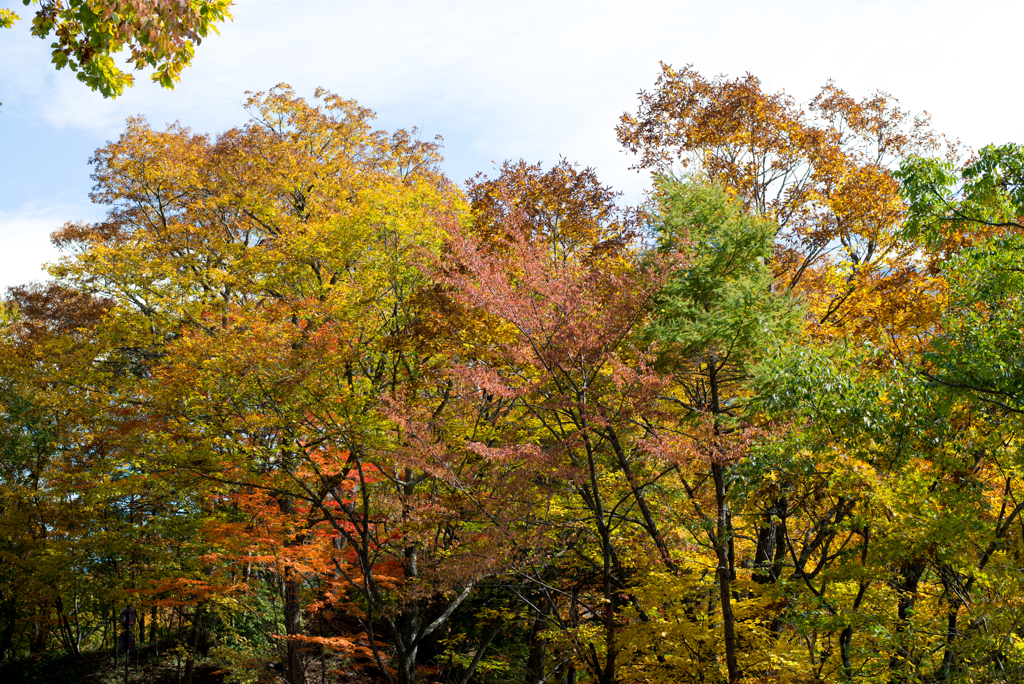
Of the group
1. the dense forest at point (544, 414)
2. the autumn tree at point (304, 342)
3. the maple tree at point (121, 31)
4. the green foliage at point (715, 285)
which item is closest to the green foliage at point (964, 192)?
the dense forest at point (544, 414)

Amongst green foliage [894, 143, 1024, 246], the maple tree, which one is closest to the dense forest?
green foliage [894, 143, 1024, 246]

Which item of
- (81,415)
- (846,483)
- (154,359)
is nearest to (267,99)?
(154,359)

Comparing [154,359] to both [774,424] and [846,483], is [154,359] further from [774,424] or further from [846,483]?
[846,483]

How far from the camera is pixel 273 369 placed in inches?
452

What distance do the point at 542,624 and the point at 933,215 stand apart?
11.0 meters

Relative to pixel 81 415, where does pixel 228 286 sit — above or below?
above

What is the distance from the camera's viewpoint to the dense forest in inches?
305

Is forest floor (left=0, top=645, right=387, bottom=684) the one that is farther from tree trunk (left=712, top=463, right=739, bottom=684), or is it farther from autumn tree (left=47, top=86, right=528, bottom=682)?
tree trunk (left=712, top=463, right=739, bottom=684)

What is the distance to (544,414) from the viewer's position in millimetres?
11117

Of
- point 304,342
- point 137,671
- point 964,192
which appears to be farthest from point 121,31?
point 137,671

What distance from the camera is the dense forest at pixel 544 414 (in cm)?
775

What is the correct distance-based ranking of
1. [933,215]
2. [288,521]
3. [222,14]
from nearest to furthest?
[222,14], [933,215], [288,521]

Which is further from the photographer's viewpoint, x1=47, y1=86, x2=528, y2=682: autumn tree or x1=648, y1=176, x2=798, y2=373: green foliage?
x1=47, y1=86, x2=528, y2=682: autumn tree

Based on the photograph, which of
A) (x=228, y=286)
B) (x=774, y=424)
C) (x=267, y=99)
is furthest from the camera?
(x=267, y=99)
